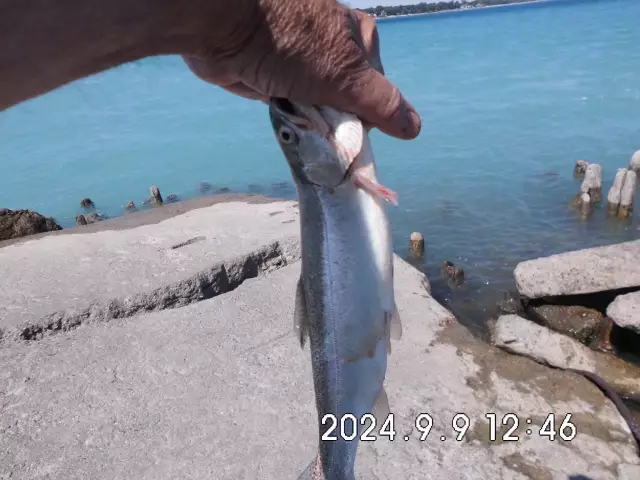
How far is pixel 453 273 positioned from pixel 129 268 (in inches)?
208

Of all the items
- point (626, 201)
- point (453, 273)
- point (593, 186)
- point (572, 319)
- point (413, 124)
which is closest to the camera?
point (413, 124)

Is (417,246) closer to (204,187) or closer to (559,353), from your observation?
(559,353)

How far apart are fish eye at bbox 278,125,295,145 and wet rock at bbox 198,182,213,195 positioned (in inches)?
613

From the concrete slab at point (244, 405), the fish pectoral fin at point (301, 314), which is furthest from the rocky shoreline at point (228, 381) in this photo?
the fish pectoral fin at point (301, 314)

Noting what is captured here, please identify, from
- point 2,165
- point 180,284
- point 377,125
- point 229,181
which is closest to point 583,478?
point 377,125

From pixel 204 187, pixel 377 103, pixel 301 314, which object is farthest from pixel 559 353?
pixel 204 187

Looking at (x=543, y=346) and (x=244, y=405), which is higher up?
(x=244, y=405)

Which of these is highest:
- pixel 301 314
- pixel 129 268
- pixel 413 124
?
pixel 413 124

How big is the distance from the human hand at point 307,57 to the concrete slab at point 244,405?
2.73 meters

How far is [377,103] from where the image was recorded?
1.76 metres

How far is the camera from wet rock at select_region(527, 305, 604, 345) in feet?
21.9

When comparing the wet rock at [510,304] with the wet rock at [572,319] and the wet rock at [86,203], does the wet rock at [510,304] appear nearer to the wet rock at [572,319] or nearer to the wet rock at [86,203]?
the wet rock at [572,319]

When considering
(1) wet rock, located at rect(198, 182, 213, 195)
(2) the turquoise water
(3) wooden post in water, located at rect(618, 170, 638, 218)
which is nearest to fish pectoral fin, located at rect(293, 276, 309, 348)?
(2) the turquoise water
